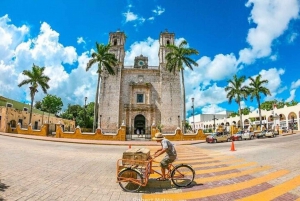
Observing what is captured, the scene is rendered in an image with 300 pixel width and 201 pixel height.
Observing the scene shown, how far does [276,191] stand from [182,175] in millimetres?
2276

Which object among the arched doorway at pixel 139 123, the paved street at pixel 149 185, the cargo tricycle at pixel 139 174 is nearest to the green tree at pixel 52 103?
the arched doorway at pixel 139 123

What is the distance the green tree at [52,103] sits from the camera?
6253cm

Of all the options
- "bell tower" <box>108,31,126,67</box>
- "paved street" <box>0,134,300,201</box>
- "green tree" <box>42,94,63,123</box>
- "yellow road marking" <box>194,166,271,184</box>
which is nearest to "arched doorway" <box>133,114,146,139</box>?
"bell tower" <box>108,31,126,67</box>

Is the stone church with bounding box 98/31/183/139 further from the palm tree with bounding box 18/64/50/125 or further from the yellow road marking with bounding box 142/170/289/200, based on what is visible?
the yellow road marking with bounding box 142/170/289/200

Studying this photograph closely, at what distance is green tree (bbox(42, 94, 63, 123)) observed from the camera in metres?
62.5

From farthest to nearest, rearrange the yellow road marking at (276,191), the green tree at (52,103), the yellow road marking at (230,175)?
1. the green tree at (52,103)
2. the yellow road marking at (230,175)
3. the yellow road marking at (276,191)

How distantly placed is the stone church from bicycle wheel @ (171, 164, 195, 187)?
31553 millimetres

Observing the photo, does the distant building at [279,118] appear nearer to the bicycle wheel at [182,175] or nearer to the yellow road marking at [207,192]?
the yellow road marking at [207,192]

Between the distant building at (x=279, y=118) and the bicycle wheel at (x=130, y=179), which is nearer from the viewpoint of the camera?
the bicycle wheel at (x=130, y=179)

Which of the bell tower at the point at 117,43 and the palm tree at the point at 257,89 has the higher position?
the bell tower at the point at 117,43

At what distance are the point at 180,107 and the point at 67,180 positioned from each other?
3358 cm

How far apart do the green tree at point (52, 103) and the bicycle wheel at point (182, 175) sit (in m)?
64.2

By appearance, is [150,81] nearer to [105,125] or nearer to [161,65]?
[161,65]

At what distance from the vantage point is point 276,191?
4.86m
